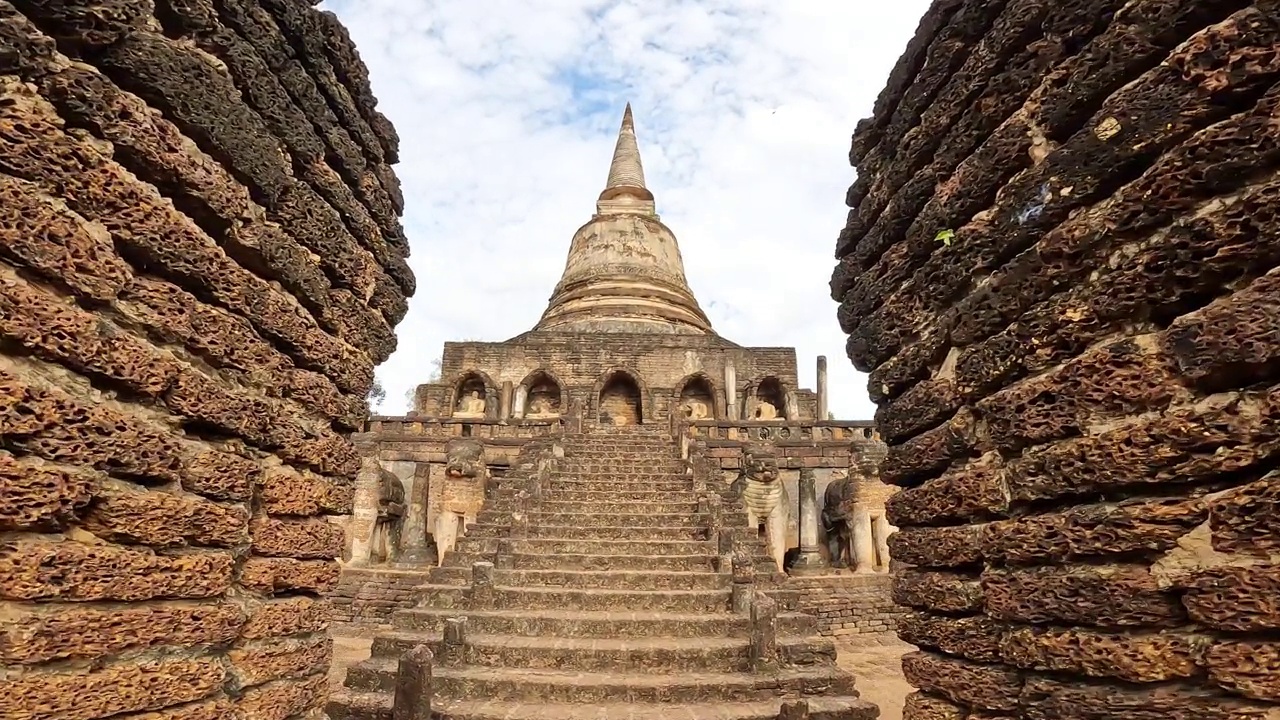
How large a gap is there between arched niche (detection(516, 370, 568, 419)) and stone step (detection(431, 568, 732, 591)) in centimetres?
1230

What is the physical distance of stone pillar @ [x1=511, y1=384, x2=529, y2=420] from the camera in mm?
20312

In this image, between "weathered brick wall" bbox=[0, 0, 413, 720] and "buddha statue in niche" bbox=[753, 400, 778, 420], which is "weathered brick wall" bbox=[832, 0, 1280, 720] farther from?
"buddha statue in niche" bbox=[753, 400, 778, 420]

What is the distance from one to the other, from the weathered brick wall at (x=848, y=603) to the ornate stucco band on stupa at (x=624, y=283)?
13.0 metres

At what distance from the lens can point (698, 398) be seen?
21.4 metres

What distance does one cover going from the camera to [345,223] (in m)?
3.35

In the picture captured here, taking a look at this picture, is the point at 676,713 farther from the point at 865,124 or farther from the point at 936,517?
the point at 865,124

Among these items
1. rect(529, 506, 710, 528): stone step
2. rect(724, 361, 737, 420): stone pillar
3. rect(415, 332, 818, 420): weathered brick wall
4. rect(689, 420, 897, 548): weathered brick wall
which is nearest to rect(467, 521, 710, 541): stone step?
rect(529, 506, 710, 528): stone step

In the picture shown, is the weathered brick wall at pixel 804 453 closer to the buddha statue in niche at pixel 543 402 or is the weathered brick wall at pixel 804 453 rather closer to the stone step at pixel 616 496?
the stone step at pixel 616 496

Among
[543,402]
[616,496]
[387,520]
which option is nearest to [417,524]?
[387,520]

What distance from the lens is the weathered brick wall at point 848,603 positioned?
34.7 feet

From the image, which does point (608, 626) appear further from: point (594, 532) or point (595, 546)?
point (594, 532)

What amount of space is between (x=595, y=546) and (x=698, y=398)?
12816 millimetres

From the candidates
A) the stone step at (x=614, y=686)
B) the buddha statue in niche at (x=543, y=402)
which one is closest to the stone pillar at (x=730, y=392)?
the buddha statue in niche at (x=543, y=402)

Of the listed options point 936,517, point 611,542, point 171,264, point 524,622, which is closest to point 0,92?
point 171,264
